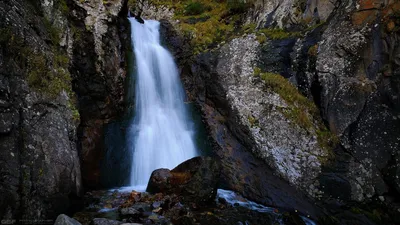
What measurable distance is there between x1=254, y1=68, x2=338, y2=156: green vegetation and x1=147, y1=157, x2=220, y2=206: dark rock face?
332 cm

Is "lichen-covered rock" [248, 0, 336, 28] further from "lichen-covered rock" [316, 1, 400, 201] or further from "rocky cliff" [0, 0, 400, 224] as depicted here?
"lichen-covered rock" [316, 1, 400, 201]

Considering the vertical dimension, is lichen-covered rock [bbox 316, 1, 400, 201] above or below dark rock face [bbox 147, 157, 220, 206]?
above

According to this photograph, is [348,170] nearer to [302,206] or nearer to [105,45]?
[302,206]

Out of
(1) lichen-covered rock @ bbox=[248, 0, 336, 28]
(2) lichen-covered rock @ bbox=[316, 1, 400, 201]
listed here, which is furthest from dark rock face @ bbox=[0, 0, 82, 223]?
(1) lichen-covered rock @ bbox=[248, 0, 336, 28]

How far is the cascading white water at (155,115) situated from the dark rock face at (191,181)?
0.84 meters

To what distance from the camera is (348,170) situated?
24.0 feet

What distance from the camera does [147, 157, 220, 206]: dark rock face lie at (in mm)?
6688

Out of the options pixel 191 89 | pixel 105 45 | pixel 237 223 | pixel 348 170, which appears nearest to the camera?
pixel 237 223

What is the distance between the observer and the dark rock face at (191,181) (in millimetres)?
6688

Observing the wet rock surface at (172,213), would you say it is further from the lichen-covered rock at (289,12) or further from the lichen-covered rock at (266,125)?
the lichen-covered rock at (289,12)

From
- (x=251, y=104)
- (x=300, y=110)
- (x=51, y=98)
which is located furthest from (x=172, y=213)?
(x=300, y=110)

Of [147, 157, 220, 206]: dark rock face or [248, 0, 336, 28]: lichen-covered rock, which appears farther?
[248, 0, 336, 28]: lichen-covered rock

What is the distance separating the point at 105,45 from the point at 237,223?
23.6ft

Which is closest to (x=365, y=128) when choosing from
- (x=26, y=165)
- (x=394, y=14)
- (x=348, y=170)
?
(x=348, y=170)
